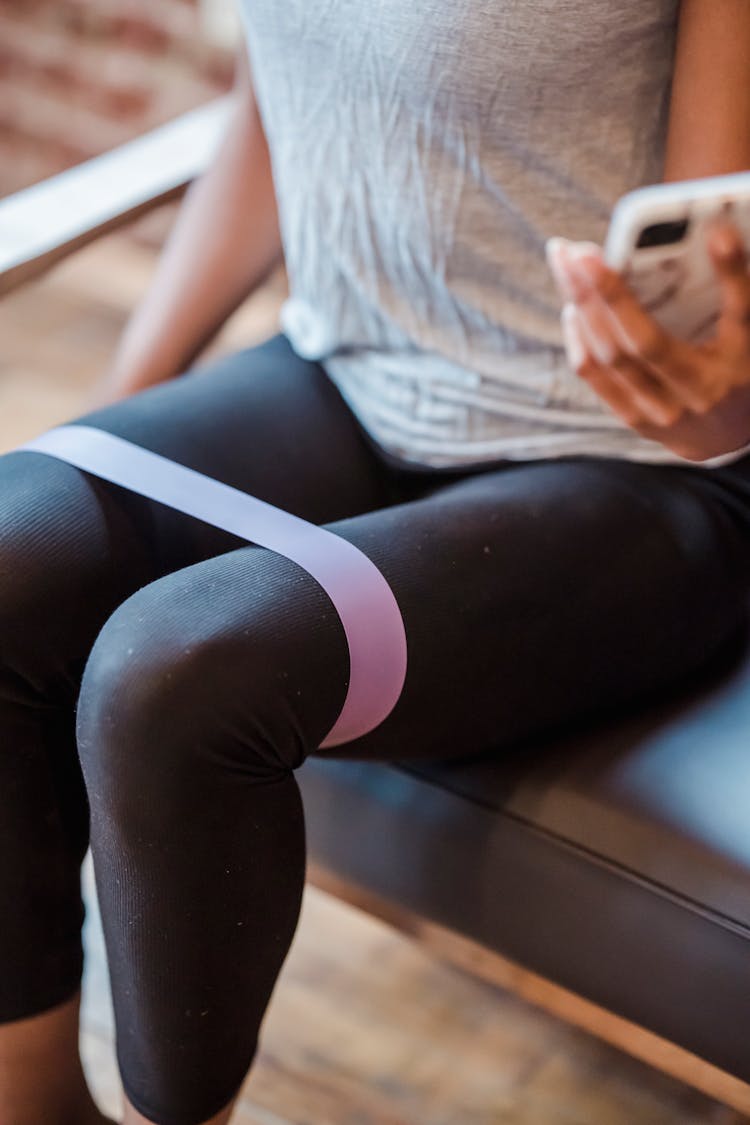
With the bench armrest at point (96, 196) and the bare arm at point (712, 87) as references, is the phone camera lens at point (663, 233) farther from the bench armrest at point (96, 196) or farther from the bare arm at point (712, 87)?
the bench armrest at point (96, 196)

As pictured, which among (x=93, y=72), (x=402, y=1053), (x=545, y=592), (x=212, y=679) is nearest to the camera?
(x=212, y=679)

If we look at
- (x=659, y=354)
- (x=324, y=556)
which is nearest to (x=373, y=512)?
(x=324, y=556)

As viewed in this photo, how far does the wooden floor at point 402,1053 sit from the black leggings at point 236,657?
10.8 inches

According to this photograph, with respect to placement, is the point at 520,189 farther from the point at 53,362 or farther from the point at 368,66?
the point at 53,362

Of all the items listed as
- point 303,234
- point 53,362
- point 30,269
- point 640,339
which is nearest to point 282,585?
point 640,339

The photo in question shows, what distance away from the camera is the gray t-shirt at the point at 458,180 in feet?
2.48

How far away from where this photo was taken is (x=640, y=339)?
656 mm

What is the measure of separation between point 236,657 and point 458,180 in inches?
13.3

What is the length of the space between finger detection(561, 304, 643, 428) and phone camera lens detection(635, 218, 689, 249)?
47 mm

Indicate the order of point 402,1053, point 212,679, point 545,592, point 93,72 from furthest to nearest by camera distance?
point 93,72
point 402,1053
point 545,592
point 212,679

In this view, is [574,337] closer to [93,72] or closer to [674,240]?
[674,240]

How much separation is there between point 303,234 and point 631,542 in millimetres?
308

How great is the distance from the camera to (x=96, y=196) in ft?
3.63

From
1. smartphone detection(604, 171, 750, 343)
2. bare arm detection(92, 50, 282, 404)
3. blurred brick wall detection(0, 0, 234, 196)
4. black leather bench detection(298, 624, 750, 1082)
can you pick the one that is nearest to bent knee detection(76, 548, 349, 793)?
black leather bench detection(298, 624, 750, 1082)
